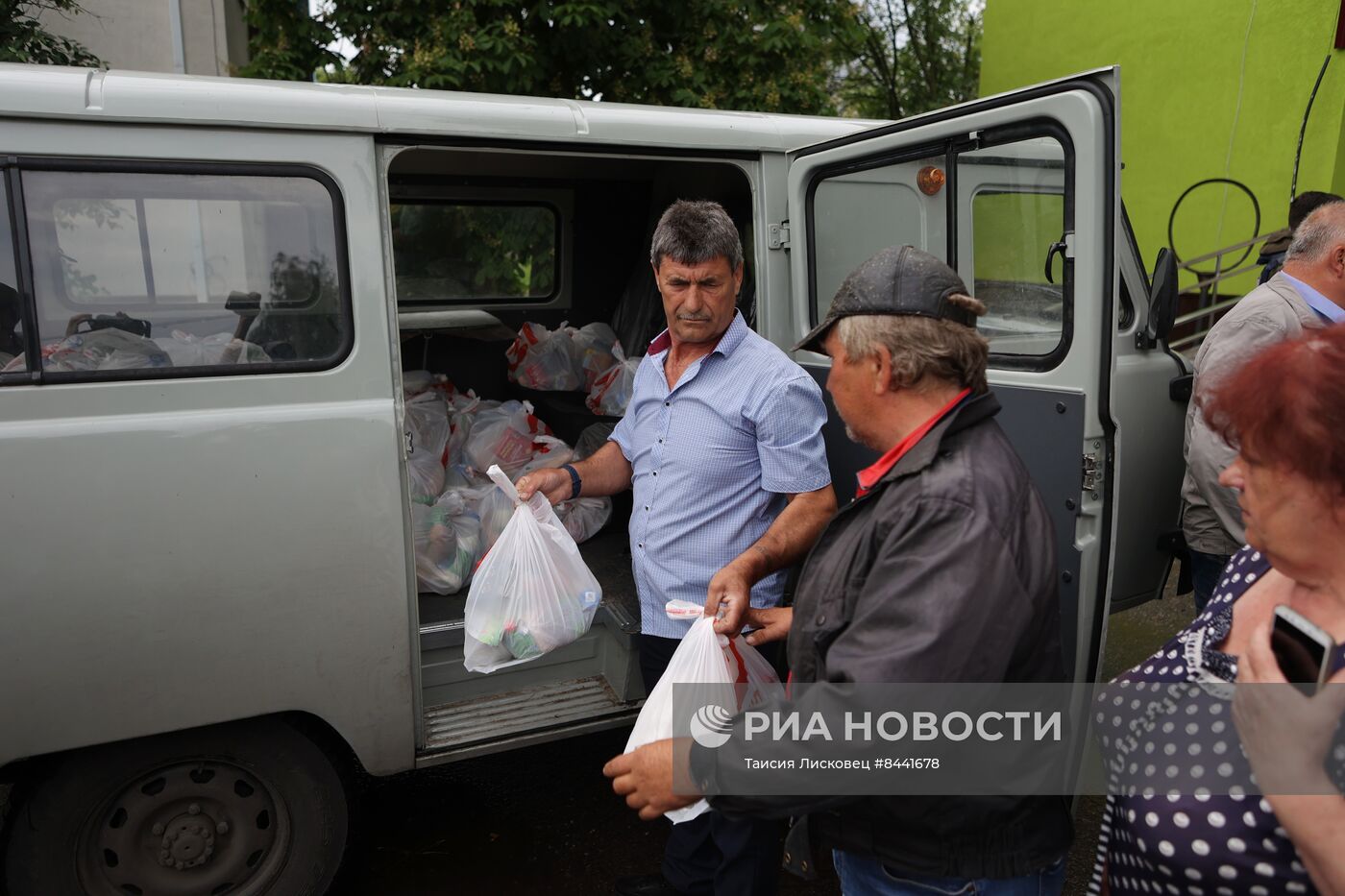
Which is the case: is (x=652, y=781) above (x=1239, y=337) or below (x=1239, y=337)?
below

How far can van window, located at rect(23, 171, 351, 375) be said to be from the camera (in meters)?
2.19

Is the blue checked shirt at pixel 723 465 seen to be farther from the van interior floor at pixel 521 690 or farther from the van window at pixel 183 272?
the van window at pixel 183 272

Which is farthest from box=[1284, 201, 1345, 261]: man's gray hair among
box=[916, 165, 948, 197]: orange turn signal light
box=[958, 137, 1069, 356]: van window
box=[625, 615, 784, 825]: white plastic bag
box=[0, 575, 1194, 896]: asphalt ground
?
box=[625, 615, 784, 825]: white plastic bag

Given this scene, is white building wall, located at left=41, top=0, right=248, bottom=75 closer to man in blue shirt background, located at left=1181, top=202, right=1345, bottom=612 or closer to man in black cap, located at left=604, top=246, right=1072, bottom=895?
man in blue shirt background, located at left=1181, top=202, right=1345, bottom=612

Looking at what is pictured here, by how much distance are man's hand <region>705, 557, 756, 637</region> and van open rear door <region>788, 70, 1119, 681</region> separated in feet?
3.15

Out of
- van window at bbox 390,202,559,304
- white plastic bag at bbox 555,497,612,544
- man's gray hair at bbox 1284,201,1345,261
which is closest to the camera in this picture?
man's gray hair at bbox 1284,201,1345,261

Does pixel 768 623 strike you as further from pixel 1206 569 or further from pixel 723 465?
pixel 1206 569

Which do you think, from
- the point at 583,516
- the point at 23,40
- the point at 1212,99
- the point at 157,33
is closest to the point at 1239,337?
the point at 583,516

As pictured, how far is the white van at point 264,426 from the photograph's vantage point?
2170mm

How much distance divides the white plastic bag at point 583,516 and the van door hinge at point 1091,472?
205 centimetres

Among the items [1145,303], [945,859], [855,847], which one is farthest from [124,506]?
[1145,303]

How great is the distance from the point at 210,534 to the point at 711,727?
1459 mm

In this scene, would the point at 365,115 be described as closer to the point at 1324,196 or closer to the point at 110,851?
the point at 110,851

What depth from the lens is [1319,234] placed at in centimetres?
298
